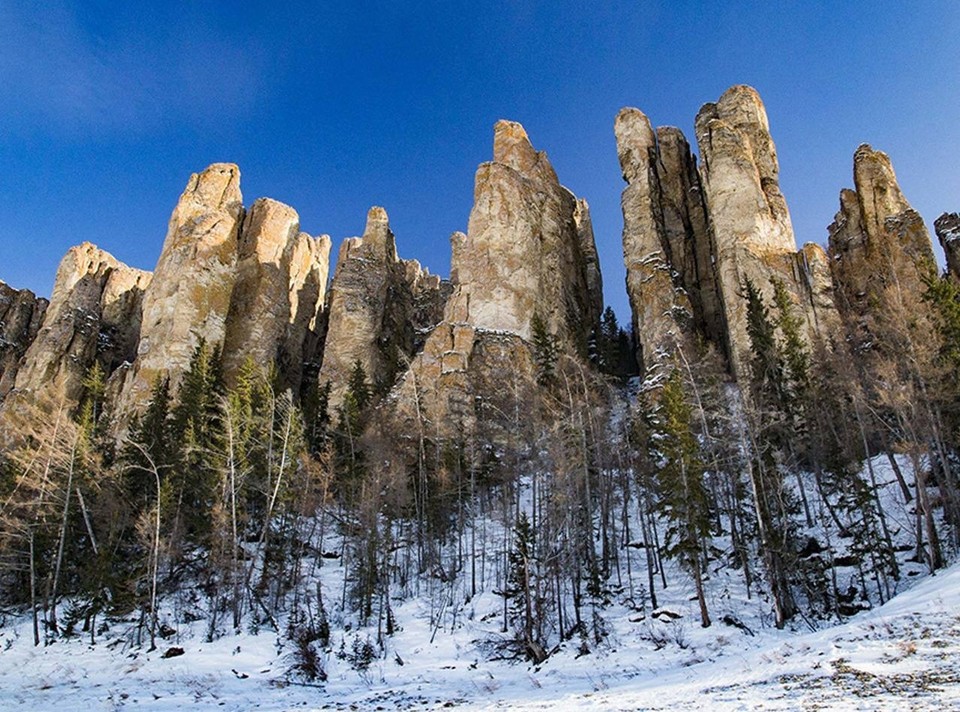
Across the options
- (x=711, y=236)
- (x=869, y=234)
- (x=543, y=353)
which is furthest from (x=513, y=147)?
(x=869, y=234)

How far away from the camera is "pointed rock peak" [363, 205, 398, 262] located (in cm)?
7706

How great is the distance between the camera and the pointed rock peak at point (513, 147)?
73.1m

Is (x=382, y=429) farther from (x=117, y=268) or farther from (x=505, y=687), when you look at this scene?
(x=117, y=268)

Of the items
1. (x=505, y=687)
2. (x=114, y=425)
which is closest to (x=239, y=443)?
(x=505, y=687)

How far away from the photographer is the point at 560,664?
21.9 metres

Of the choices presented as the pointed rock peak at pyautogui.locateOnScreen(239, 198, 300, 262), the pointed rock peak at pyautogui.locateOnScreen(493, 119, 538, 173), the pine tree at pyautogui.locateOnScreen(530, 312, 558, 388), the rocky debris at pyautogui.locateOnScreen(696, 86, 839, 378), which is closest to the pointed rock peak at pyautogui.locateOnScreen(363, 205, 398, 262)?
the pointed rock peak at pyautogui.locateOnScreen(239, 198, 300, 262)

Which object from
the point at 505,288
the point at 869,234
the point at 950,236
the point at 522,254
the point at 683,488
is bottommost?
the point at 683,488

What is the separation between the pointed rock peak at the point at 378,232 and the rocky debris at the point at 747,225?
36717 millimetres

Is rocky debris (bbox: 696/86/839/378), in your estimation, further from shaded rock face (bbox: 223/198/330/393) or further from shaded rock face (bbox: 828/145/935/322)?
shaded rock face (bbox: 223/198/330/393)

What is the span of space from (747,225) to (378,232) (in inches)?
1640

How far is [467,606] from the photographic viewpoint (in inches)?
1145

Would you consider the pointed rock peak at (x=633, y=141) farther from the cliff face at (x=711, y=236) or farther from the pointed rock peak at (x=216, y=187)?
the pointed rock peak at (x=216, y=187)

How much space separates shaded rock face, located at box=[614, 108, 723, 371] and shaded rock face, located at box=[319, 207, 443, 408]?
23773 mm

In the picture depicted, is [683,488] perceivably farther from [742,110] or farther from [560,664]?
[742,110]
